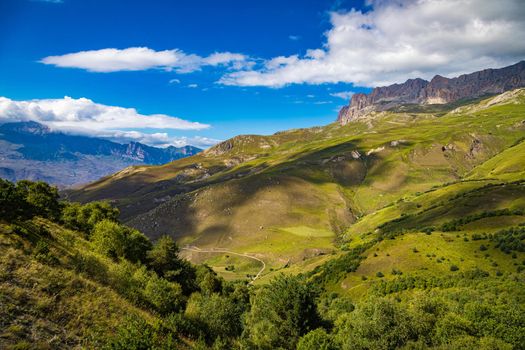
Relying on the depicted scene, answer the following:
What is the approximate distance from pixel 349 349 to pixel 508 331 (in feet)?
87.8

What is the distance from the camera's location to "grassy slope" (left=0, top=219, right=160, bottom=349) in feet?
76.5

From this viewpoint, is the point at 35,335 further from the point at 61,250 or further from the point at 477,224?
the point at 477,224

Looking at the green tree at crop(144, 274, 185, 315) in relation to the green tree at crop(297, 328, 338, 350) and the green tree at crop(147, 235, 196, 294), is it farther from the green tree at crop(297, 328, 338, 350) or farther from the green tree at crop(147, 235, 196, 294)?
the green tree at crop(147, 235, 196, 294)

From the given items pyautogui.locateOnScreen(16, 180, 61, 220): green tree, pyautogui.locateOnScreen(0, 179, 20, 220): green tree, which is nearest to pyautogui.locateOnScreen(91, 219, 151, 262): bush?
pyautogui.locateOnScreen(16, 180, 61, 220): green tree

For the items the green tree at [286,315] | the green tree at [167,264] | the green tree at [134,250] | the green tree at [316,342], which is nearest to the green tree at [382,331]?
the green tree at [286,315]

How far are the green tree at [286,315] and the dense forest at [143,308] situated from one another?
0.46ft

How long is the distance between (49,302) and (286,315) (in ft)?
97.7

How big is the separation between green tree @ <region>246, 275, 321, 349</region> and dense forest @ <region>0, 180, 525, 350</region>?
0.14m

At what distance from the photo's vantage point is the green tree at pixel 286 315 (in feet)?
146

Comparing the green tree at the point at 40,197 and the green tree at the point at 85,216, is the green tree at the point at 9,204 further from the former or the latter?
the green tree at the point at 85,216

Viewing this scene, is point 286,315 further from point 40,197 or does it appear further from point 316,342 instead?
point 40,197

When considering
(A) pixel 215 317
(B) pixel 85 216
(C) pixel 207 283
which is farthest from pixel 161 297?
(B) pixel 85 216

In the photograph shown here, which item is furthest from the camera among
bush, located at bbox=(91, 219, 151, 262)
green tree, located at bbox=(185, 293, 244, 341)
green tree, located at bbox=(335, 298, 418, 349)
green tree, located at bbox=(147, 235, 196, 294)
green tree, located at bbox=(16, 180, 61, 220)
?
green tree, located at bbox=(147, 235, 196, 294)

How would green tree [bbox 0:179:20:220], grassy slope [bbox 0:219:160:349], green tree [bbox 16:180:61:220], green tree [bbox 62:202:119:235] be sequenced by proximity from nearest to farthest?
grassy slope [bbox 0:219:160:349], green tree [bbox 0:179:20:220], green tree [bbox 16:180:61:220], green tree [bbox 62:202:119:235]
